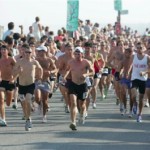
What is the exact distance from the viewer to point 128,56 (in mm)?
18812

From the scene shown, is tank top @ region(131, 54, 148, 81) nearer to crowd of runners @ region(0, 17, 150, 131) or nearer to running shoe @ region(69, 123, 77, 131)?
crowd of runners @ region(0, 17, 150, 131)

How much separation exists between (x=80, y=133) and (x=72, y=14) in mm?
11628

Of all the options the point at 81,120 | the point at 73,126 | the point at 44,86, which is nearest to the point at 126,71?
the point at 81,120

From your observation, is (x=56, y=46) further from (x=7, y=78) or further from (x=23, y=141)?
(x=23, y=141)

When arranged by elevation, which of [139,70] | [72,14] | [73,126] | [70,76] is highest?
[72,14]

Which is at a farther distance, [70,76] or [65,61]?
[65,61]

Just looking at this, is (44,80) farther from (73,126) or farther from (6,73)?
(73,126)

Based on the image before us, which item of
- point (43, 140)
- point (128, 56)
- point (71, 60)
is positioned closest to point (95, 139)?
point (43, 140)

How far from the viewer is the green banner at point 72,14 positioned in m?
26.2

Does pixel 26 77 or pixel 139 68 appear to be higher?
pixel 139 68

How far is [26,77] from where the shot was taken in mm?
Answer: 15914

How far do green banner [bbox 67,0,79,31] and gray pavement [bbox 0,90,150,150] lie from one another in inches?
269

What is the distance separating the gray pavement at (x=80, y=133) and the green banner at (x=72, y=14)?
22.5ft

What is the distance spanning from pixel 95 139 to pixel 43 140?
3.54 ft
